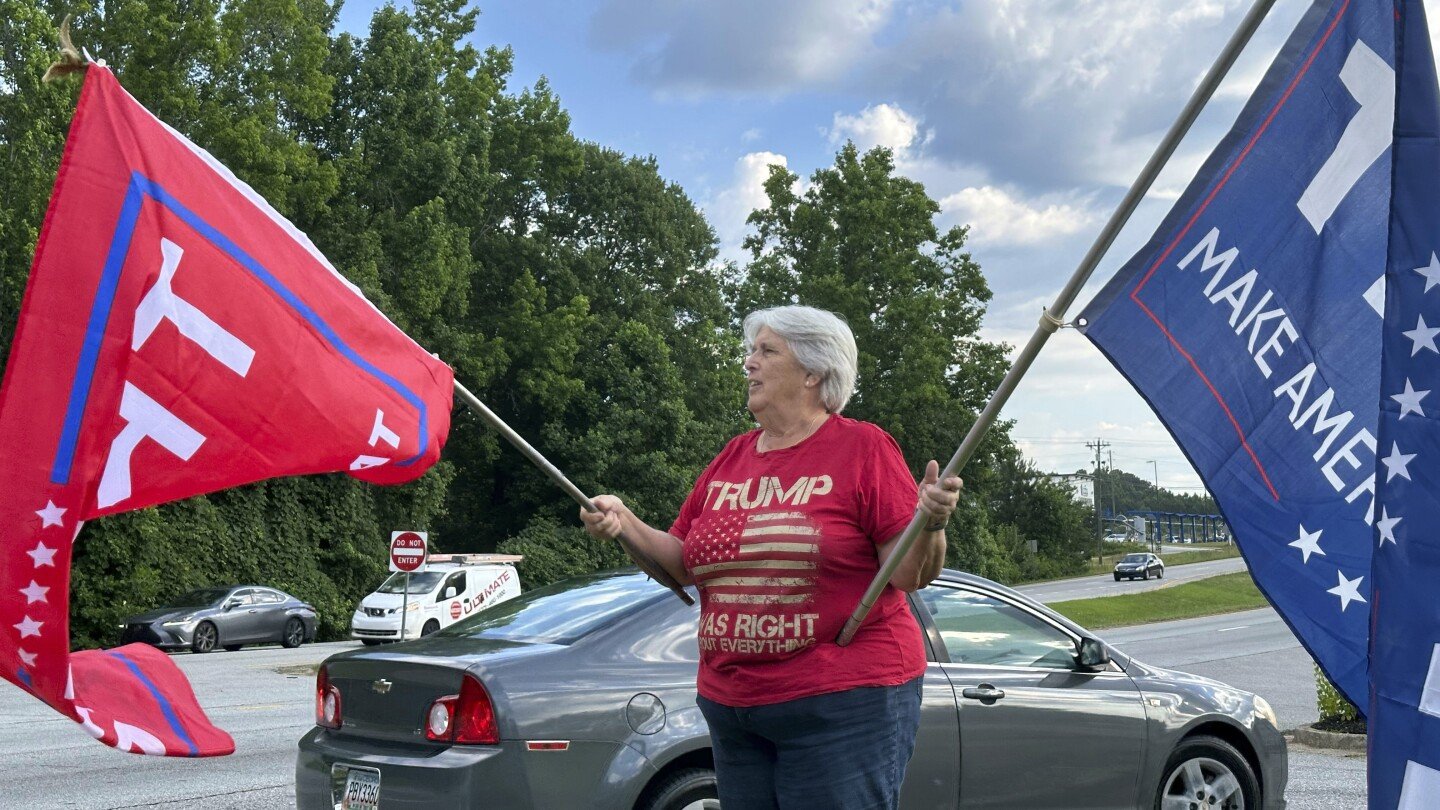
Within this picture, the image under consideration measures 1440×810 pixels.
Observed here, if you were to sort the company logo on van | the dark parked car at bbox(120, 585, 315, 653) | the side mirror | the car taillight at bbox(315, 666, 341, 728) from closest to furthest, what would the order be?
the car taillight at bbox(315, 666, 341, 728), the side mirror, the dark parked car at bbox(120, 585, 315, 653), the company logo on van

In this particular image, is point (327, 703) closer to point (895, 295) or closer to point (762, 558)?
point (762, 558)

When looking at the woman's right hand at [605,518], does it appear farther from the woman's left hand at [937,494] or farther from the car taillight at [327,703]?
the car taillight at [327,703]

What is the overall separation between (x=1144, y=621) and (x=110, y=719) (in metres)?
37.1

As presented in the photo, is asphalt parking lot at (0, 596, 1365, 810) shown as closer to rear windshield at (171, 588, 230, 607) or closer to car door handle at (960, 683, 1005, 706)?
car door handle at (960, 683, 1005, 706)

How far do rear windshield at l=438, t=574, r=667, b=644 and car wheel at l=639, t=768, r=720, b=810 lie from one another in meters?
0.69

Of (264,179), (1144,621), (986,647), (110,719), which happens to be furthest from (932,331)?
(110,719)

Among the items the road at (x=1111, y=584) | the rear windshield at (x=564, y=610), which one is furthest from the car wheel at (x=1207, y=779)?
the road at (x=1111, y=584)

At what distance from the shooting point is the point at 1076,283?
344 centimetres

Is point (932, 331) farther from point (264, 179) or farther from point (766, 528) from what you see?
point (766, 528)

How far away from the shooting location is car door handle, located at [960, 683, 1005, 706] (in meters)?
6.55

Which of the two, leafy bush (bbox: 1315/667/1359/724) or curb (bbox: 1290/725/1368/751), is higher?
leafy bush (bbox: 1315/667/1359/724)

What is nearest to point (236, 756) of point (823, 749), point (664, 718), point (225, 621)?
point (664, 718)

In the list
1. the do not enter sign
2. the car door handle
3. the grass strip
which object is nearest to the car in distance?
the grass strip

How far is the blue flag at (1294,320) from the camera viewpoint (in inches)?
142
